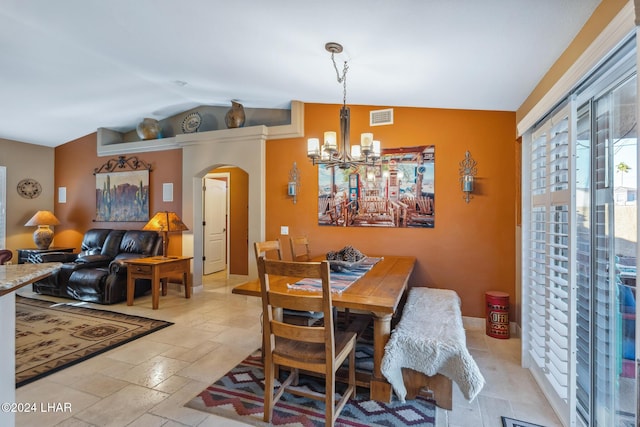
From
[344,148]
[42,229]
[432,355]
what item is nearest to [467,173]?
[344,148]

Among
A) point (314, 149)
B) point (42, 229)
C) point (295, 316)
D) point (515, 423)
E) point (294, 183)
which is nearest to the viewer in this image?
point (515, 423)

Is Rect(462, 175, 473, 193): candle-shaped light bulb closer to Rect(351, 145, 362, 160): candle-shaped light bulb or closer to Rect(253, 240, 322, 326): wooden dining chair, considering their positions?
Rect(351, 145, 362, 160): candle-shaped light bulb

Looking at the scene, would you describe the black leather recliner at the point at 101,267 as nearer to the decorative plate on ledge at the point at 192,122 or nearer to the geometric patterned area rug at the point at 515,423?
the decorative plate on ledge at the point at 192,122

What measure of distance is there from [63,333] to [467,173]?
189 inches

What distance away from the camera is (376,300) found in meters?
1.95

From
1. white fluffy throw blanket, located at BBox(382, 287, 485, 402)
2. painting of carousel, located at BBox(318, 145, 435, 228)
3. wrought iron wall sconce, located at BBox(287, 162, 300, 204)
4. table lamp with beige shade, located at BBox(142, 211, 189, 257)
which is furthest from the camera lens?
table lamp with beige shade, located at BBox(142, 211, 189, 257)

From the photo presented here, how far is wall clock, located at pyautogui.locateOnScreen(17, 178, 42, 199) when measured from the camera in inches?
232

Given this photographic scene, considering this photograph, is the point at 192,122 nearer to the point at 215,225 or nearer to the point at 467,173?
the point at 215,225

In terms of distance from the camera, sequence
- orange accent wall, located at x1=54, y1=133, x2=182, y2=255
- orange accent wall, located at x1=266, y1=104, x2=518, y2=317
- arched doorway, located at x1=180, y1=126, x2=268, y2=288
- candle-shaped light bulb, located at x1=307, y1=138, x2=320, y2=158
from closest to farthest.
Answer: candle-shaped light bulb, located at x1=307, y1=138, x2=320, y2=158 < orange accent wall, located at x1=266, y1=104, x2=518, y2=317 < arched doorway, located at x1=180, y1=126, x2=268, y2=288 < orange accent wall, located at x1=54, y1=133, x2=182, y2=255

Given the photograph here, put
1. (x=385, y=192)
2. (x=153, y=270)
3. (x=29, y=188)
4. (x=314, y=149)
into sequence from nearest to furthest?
1. (x=314, y=149)
2. (x=385, y=192)
3. (x=153, y=270)
4. (x=29, y=188)

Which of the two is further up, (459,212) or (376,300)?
(459,212)

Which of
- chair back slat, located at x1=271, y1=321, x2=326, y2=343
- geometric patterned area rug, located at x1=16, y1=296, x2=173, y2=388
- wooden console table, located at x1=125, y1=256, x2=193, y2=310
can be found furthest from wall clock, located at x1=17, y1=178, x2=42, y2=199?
chair back slat, located at x1=271, y1=321, x2=326, y2=343

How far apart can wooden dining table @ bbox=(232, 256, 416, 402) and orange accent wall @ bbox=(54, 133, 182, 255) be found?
13.4ft

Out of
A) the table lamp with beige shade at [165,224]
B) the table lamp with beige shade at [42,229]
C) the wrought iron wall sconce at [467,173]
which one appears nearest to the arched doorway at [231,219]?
the table lamp with beige shade at [165,224]
